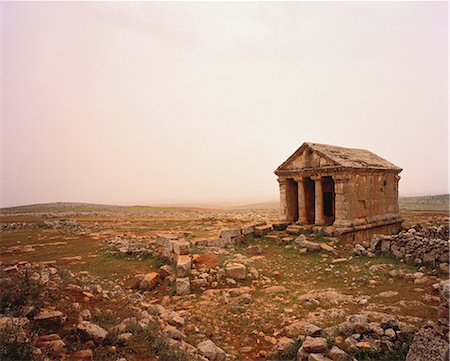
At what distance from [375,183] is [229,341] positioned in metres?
12.9

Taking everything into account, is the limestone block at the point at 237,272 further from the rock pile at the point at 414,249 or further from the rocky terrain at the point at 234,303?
the rock pile at the point at 414,249

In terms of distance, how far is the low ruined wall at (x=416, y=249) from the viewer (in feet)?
27.2

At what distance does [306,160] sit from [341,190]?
102 inches

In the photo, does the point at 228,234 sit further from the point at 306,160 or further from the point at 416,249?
the point at 416,249

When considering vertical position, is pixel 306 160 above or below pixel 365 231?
above

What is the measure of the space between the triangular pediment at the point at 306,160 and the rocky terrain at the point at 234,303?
12.9 ft

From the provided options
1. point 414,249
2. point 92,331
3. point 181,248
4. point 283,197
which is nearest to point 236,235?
point 181,248

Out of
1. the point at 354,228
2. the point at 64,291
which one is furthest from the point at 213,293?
the point at 354,228

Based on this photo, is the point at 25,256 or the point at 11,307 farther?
the point at 25,256

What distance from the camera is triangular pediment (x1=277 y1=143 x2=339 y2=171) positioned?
46.5 feet

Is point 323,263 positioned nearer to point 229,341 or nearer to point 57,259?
point 229,341

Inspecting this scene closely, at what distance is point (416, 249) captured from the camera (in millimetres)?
9039

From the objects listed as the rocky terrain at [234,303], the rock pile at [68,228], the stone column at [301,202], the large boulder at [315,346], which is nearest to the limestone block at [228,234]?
the rocky terrain at [234,303]

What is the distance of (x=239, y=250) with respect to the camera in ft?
39.9
